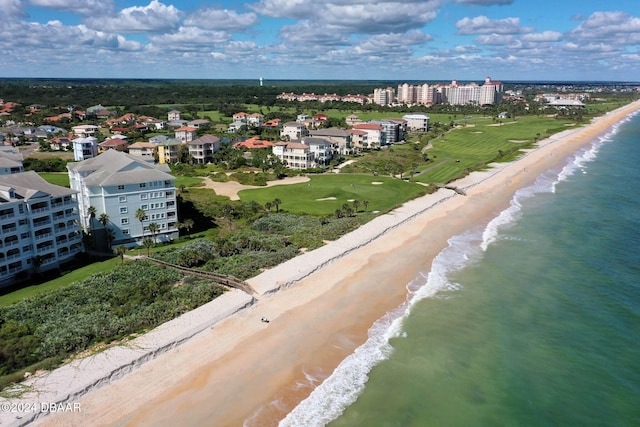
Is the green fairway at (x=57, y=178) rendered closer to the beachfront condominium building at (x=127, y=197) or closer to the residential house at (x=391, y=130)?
the beachfront condominium building at (x=127, y=197)

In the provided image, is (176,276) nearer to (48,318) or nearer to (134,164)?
(48,318)

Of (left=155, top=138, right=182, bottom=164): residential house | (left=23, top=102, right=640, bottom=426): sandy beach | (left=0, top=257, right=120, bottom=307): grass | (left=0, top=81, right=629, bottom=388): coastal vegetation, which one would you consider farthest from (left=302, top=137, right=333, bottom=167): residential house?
(left=0, top=257, right=120, bottom=307): grass

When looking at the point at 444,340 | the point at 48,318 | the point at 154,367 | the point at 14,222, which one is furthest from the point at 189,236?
the point at 444,340

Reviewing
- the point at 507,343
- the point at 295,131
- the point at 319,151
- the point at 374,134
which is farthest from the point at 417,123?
the point at 507,343

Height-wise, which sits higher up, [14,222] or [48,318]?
[14,222]

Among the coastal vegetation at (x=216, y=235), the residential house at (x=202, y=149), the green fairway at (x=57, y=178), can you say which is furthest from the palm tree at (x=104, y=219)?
the residential house at (x=202, y=149)

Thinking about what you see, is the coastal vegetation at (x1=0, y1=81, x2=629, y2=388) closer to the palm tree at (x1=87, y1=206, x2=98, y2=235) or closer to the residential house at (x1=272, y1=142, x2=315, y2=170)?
the palm tree at (x1=87, y1=206, x2=98, y2=235)
